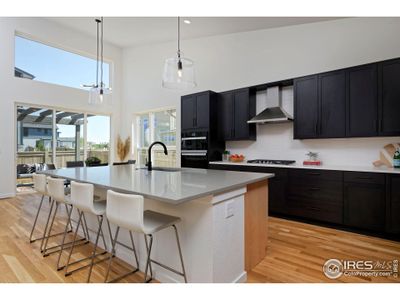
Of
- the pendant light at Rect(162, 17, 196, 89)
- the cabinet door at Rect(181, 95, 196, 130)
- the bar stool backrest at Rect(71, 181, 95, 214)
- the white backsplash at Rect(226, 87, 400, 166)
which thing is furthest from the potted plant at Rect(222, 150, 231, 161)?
the bar stool backrest at Rect(71, 181, 95, 214)

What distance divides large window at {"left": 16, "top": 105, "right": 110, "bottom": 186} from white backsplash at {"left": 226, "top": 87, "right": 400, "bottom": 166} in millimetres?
4465

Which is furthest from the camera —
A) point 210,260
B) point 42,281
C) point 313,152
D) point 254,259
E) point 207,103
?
point 207,103

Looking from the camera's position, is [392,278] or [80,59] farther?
[80,59]

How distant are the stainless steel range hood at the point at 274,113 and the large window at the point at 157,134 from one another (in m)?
2.82

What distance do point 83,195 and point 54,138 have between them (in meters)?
5.17

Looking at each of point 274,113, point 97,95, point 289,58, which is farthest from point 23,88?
point 289,58

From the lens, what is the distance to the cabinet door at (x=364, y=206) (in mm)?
2844

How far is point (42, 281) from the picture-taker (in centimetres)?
199

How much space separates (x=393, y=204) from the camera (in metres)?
2.75

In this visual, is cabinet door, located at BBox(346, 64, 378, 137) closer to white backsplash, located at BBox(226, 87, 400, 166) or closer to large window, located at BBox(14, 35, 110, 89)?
white backsplash, located at BBox(226, 87, 400, 166)

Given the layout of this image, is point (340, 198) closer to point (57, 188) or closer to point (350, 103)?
point (350, 103)

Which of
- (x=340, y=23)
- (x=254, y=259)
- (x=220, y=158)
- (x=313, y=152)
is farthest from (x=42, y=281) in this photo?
(x=340, y=23)

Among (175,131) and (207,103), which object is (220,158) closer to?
(207,103)

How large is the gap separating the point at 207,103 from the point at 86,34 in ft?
14.8
